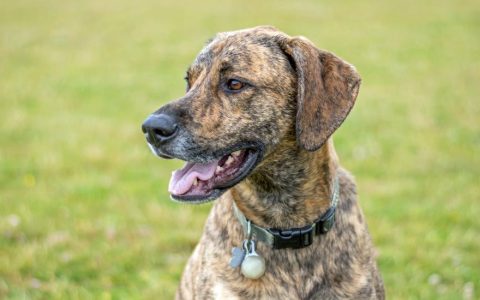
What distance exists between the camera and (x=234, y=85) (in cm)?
378

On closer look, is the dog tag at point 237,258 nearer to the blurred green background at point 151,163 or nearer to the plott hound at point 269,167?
the plott hound at point 269,167

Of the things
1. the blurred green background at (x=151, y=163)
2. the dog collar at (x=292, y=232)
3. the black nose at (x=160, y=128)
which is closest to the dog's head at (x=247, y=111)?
the black nose at (x=160, y=128)

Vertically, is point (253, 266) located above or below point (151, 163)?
above

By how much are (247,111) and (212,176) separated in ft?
1.25

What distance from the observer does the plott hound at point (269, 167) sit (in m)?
3.68

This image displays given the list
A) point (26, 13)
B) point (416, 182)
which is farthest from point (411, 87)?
point (26, 13)

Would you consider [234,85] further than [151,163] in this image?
No

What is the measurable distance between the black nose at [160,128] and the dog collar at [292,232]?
2.20 feet

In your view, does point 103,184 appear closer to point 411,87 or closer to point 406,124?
point 406,124

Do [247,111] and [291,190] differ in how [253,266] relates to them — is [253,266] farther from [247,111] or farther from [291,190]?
[247,111]

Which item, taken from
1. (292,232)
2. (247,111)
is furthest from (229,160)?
(292,232)

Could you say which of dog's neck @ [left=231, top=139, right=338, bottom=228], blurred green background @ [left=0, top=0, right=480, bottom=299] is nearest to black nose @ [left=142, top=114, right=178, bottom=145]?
dog's neck @ [left=231, top=139, right=338, bottom=228]

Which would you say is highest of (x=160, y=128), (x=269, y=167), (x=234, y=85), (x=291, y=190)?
(x=234, y=85)

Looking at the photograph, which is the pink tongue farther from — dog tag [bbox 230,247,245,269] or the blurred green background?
the blurred green background
